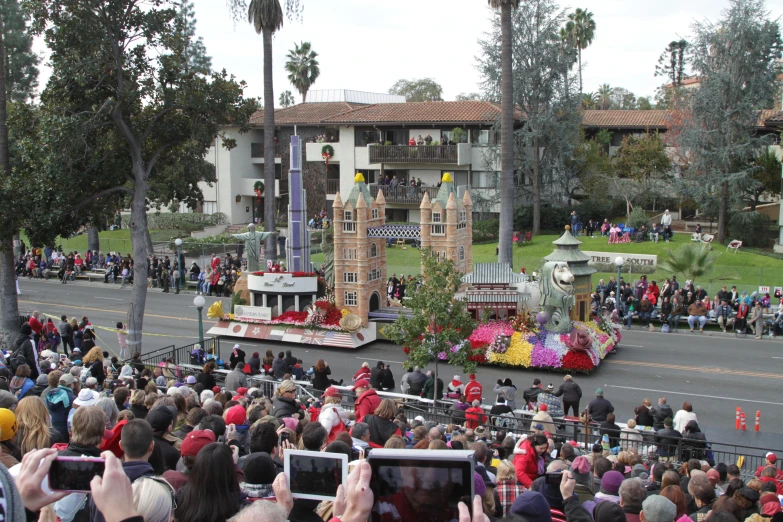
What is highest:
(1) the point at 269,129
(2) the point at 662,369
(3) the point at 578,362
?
(1) the point at 269,129

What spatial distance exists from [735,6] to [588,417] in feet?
117

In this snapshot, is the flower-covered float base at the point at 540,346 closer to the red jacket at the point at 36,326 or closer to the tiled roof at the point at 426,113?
the red jacket at the point at 36,326

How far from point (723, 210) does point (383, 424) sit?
132 feet

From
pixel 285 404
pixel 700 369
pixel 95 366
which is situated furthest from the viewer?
pixel 700 369

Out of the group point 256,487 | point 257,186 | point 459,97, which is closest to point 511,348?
point 256,487

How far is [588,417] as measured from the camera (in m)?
18.2

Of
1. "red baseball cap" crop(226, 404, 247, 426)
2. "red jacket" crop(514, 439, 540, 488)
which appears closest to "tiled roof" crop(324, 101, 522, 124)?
"red jacket" crop(514, 439, 540, 488)

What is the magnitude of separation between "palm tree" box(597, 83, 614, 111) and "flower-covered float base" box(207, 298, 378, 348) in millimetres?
65844

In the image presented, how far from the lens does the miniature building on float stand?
28.2 m

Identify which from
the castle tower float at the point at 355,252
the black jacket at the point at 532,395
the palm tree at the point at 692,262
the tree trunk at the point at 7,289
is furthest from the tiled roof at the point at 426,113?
the black jacket at the point at 532,395

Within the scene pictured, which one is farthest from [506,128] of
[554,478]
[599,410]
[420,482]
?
[420,482]

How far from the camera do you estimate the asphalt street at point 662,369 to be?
22500 millimetres

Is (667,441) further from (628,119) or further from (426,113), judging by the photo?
(628,119)

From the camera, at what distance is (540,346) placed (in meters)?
26.5
